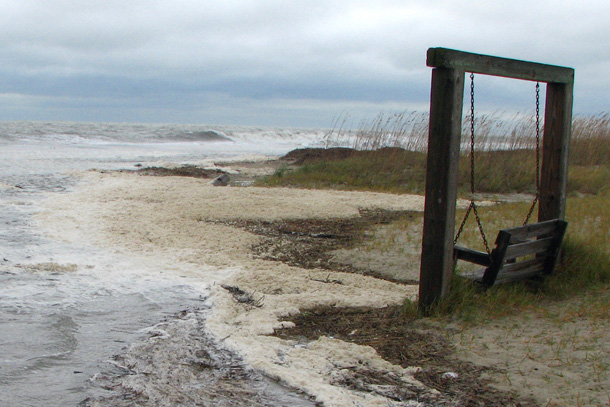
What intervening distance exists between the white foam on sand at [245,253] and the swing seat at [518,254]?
761mm

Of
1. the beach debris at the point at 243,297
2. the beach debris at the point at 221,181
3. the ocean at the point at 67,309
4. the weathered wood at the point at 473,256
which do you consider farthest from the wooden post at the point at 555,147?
the beach debris at the point at 221,181

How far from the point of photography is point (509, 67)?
17.0 ft

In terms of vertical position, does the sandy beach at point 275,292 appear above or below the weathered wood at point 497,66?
below

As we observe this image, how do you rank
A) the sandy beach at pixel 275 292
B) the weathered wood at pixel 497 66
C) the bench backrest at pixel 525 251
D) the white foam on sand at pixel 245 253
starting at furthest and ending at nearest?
1. the bench backrest at pixel 525 251
2. the weathered wood at pixel 497 66
3. the white foam on sand at pixel 245 253
4. the sandy beach at pixel 275 292

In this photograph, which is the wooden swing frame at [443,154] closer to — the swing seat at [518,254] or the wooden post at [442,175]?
the wooden post at [442,175]

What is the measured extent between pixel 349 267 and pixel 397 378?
10.0 feet

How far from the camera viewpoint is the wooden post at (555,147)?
586 centimetres

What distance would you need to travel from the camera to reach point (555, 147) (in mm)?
5910

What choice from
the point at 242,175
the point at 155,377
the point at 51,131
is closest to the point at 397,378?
the point at 155,377

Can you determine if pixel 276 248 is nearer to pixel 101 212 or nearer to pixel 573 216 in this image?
pixel 101 212

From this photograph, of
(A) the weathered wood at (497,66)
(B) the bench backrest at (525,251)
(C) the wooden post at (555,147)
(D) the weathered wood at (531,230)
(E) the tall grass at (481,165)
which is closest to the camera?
(A) the weathered wood at (497,66)

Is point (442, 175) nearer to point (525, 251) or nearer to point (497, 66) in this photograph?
point (497, 66)

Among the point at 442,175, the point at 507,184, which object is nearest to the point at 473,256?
the point at 442,175

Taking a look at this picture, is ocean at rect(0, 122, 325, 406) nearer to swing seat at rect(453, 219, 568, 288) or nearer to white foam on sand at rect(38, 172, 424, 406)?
white foam on sand at rect(38, 172, 424, 406)
